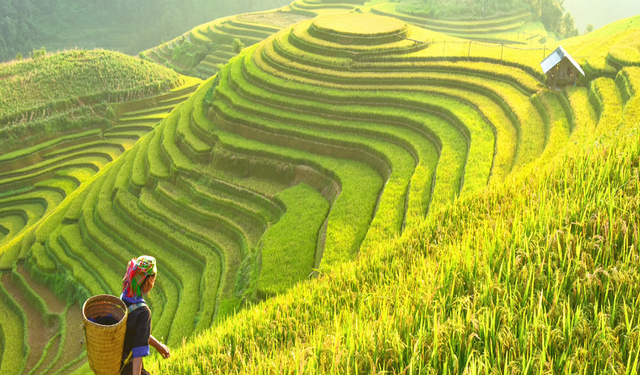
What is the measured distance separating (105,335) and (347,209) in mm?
9405

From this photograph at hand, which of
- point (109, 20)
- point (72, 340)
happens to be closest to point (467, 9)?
point (72, 340)

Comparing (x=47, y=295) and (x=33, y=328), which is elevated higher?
(x=47, y=295)

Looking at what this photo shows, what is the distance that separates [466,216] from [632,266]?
8.63 ft

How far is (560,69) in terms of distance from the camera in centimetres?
1466

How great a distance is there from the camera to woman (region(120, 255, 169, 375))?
423cm

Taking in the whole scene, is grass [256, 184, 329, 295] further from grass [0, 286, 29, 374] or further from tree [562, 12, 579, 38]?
tree [562, 12, 579, 38]

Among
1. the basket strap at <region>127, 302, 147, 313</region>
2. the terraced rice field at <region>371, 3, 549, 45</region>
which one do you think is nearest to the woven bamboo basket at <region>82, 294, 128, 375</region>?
the basket strap at <region>127, 302, 147, 313</region>

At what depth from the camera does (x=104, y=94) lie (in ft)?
108

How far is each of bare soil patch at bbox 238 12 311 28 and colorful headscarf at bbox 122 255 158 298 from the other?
45.9 metres

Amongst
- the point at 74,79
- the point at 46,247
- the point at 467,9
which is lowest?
the point at 46,247

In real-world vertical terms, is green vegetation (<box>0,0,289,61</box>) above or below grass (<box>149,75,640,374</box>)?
above

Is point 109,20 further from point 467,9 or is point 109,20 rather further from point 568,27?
point 568,27

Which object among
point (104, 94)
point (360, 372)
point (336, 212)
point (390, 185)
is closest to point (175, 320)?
point (336, 212)

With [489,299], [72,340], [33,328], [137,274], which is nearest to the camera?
[137,274]
